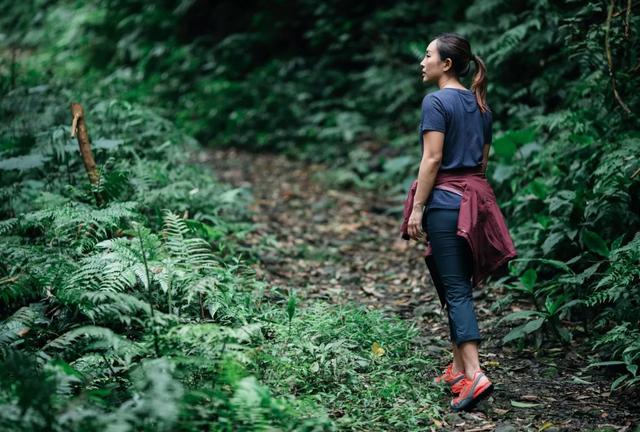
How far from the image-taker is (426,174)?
143 inches

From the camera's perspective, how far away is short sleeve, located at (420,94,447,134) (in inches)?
139

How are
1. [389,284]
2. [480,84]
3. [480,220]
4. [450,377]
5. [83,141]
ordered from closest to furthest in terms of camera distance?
[480,220], [480,84], [450,377], [83,141], [389,284]

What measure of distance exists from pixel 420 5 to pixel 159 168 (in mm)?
6742

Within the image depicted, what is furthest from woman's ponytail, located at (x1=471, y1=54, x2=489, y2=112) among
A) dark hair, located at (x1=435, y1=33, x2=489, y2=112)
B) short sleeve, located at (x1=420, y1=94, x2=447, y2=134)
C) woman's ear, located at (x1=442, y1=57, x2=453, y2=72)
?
short sleeve, located at (x1=420, y1=94, x2=447, y2=134)

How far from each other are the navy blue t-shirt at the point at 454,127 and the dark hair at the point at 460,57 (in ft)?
0.24

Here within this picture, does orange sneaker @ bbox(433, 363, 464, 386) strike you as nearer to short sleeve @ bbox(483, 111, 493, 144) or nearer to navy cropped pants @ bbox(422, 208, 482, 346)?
navy cropped pants @ bbox(422, 208, 482, 346)

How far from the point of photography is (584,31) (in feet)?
18.3

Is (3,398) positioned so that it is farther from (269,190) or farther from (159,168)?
(269,190)

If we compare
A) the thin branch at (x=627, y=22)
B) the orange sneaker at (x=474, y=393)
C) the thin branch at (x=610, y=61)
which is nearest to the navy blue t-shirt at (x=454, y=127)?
the orange sneaker at (x=474, y=393)

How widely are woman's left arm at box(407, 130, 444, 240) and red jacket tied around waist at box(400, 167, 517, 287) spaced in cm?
10

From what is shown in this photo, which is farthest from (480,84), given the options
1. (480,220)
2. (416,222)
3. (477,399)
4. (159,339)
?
(159,339)

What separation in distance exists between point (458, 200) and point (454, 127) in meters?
0.45

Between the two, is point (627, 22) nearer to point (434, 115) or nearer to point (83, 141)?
point (434, 115)

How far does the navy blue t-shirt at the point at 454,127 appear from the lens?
3.56 metres
